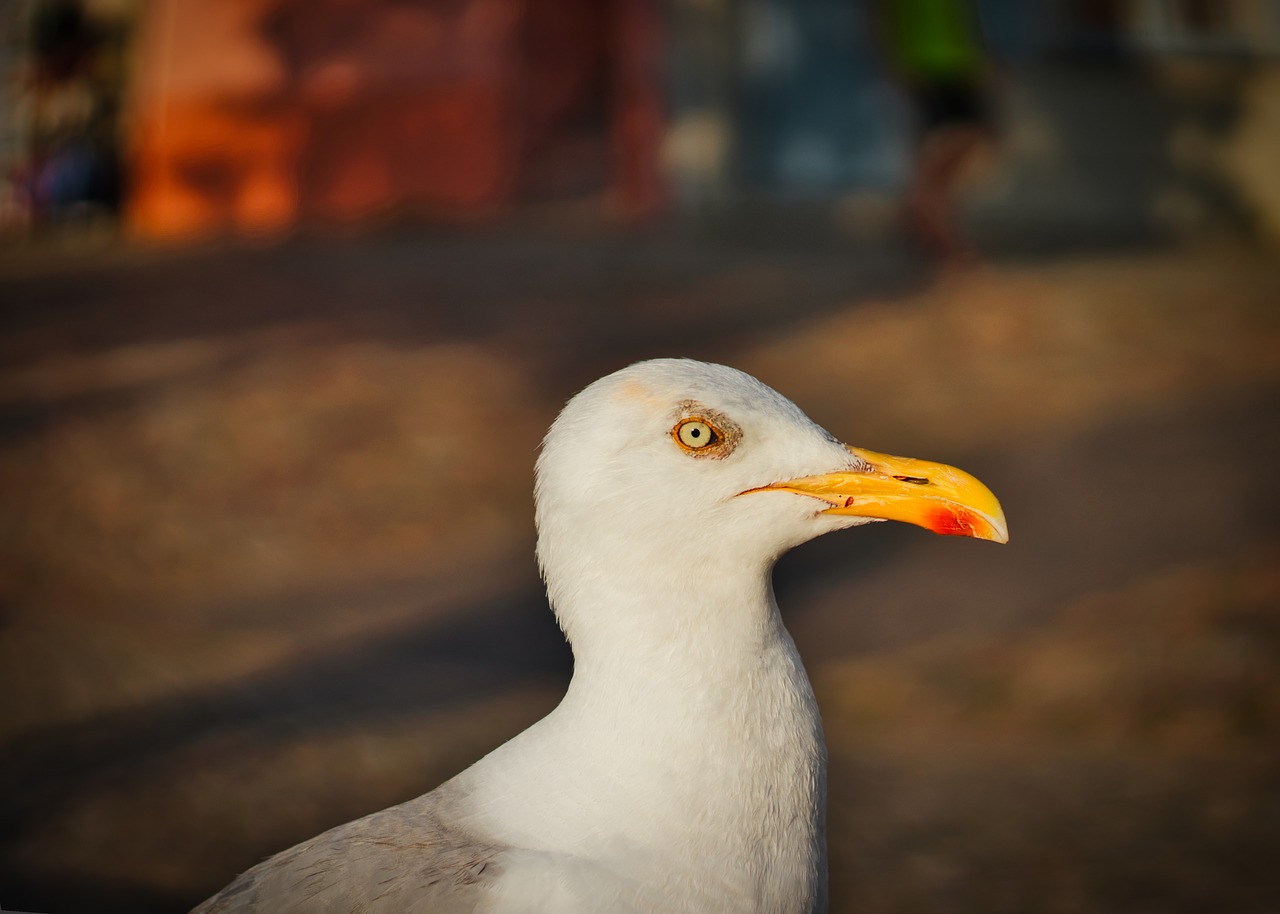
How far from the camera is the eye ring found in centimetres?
209

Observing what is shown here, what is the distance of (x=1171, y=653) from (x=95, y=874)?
13.8 feet

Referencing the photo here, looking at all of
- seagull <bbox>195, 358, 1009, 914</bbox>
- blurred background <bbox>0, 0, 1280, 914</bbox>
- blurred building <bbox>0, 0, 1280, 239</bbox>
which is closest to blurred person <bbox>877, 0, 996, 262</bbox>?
blurred background <bbox>0, 0, 1280, 914</bbox>

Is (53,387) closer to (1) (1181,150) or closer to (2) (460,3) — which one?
(2) (460,3)

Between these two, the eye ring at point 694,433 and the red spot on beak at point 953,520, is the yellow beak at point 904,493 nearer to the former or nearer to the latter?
the red spot on beak at point 953,520

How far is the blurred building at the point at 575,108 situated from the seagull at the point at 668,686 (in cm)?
952

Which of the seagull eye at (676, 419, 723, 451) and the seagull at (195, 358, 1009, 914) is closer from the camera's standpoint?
the seagull at (195, 358, 1009, 914)

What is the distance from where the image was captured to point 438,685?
16.2 feet

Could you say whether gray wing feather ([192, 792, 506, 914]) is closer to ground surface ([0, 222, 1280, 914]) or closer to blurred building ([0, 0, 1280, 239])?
ground surface ([0, 222, 1280, 914])

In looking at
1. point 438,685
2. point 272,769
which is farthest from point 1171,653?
point 272,769

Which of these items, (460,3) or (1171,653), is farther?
(460,3)

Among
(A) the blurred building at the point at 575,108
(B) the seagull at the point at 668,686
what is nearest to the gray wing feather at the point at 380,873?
(B) the seagull at the point at 668,686

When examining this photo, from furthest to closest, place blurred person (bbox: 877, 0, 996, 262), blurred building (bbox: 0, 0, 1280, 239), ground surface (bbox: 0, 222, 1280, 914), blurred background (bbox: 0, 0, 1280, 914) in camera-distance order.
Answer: blurred building (bbox: 0, 0, 1280, 239), blurred person (bbox: 877, 0, 996, 262), blurred background (bbox: 0, 0, 1280, 914), ground surface (bbox: 0, 222, 1280, 914)

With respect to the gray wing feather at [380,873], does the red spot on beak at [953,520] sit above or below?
above

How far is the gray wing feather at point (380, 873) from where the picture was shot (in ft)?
6.19
